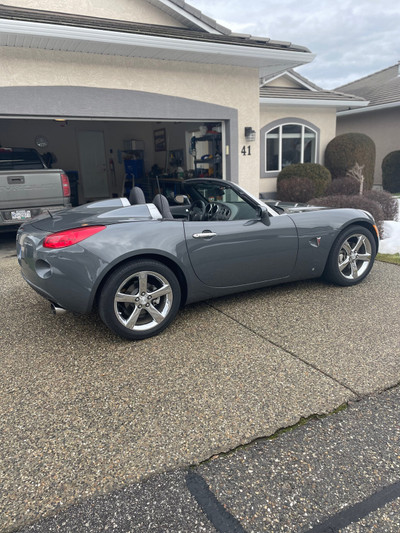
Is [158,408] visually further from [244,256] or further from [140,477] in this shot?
[244,256]

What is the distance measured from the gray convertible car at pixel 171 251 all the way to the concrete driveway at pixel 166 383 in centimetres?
32

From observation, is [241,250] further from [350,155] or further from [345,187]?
[350,155]

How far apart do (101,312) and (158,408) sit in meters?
1.05

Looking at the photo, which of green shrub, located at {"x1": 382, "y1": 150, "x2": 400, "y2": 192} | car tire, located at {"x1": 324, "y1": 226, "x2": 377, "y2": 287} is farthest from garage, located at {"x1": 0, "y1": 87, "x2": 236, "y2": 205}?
green shrub, located at {"x1": 382, "y1": 150, "x2": 400, "y2": 192}

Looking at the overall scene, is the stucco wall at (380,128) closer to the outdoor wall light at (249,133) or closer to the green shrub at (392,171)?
the green shrub at (392,171)

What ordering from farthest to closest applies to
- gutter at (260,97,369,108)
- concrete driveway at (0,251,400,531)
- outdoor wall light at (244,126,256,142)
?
1. gutter at (260,97,369,108)
2. outdoor wall light at (244,126,256,142)
3. concrete driveway at (0,251,400,531)

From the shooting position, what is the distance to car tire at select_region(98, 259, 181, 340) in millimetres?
3270

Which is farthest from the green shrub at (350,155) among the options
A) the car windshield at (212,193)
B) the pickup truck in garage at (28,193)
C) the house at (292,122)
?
the car windshield at (212,193)

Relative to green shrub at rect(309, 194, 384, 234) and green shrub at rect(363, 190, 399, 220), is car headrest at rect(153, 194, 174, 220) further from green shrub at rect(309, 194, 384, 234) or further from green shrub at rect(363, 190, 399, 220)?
green shrub at rect(363, 190, 399, 220)

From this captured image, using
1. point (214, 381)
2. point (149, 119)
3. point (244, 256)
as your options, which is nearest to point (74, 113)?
point (149, 119)

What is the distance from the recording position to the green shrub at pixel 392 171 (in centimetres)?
1523

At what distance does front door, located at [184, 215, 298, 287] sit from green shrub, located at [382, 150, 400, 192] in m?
13.2

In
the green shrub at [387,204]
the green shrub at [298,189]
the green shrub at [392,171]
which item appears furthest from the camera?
the green shrub at [392,171]

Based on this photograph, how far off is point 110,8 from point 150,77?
A: 2.03m
